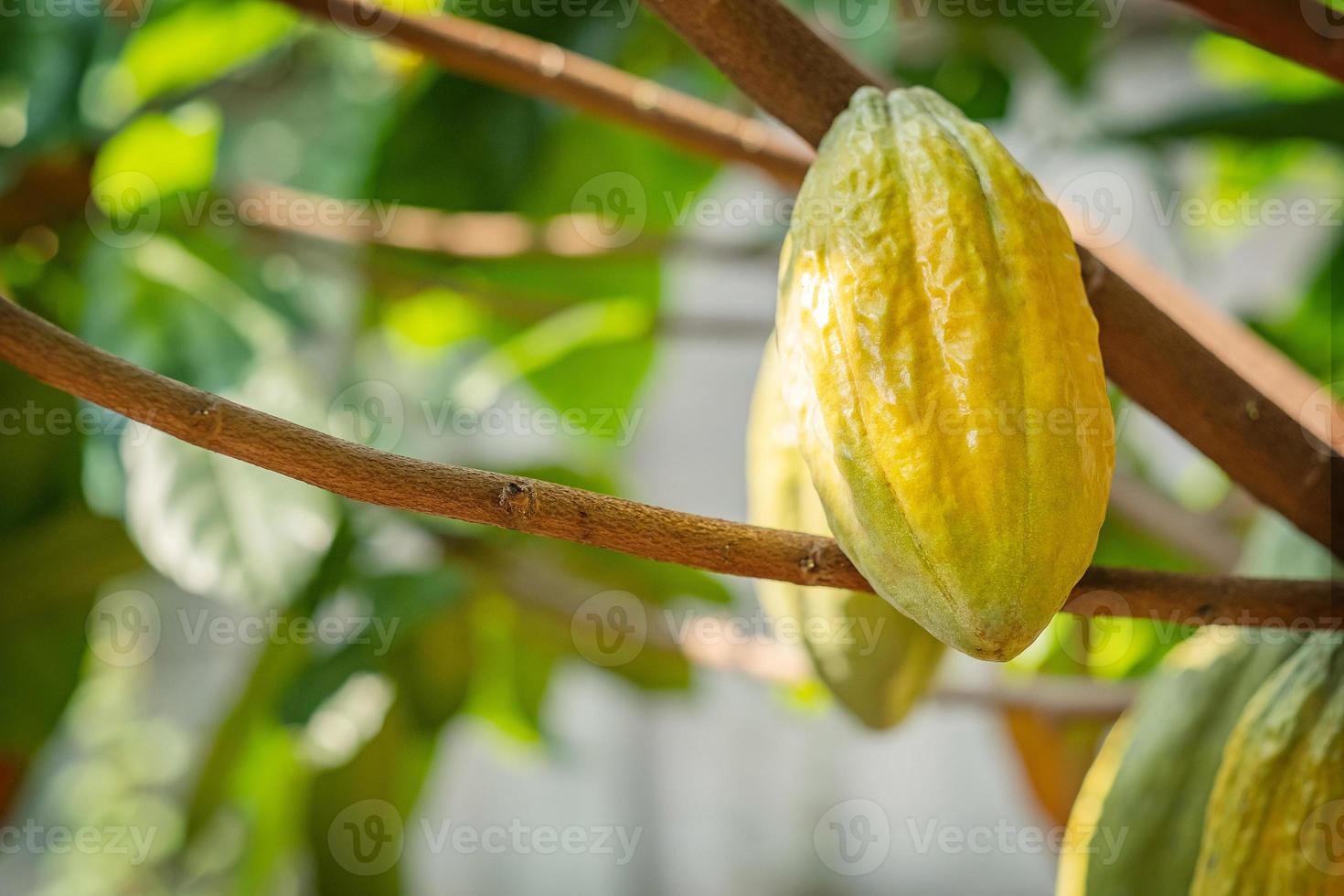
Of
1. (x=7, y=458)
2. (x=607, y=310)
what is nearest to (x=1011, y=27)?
(x=607, y=310)

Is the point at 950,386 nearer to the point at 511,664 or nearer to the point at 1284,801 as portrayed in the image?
the point at 1284,801

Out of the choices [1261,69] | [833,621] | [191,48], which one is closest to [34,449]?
[191,48]

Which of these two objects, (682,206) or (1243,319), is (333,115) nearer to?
(682,206)

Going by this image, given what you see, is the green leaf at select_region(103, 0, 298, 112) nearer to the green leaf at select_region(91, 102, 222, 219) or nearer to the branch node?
the green leaf at select_region(91, 102, 222, 219)

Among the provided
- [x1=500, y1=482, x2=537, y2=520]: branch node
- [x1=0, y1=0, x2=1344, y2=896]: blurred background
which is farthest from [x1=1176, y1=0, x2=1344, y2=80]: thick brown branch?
[x1=500, y1=482, x2=537, y2=520]: branch node

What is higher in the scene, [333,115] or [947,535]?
[947,535]

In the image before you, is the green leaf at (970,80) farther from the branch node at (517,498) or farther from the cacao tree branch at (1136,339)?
the branch node at (517,498)

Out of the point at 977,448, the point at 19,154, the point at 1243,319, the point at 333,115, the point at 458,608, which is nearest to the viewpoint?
the point at 977,448
